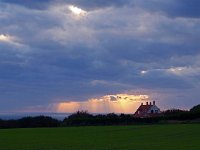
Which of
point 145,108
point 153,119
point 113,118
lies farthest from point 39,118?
point 145,108

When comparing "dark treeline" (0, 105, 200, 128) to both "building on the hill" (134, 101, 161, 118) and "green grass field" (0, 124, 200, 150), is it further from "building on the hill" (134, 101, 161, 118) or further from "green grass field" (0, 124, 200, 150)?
"green grass field" (0, 124, 200, 150)

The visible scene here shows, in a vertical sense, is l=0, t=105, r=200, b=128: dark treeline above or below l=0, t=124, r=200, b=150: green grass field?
above

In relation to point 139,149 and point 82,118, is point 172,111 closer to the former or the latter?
point 82,118

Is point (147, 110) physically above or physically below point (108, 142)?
above

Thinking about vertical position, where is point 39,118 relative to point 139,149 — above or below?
above

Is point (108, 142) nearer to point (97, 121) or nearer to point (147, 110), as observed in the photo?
point (97, 121)

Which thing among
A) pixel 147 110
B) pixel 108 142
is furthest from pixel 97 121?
pixel 108 142

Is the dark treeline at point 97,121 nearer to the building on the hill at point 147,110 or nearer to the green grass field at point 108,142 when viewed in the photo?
the building on the hill at point 147,110

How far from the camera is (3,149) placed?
34.6 meters

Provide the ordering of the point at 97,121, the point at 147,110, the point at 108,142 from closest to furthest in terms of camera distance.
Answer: the point at 108,142, the point at 97,121, the point at 147,110

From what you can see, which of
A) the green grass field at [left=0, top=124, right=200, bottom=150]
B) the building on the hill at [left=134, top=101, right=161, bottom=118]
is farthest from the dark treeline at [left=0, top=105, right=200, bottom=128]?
the green grass field at [left=0, top=124, right=200, bottom=150]

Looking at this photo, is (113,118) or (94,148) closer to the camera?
(94,148)

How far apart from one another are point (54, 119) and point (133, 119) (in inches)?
577

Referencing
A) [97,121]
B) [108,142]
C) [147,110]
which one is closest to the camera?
[108,142]
